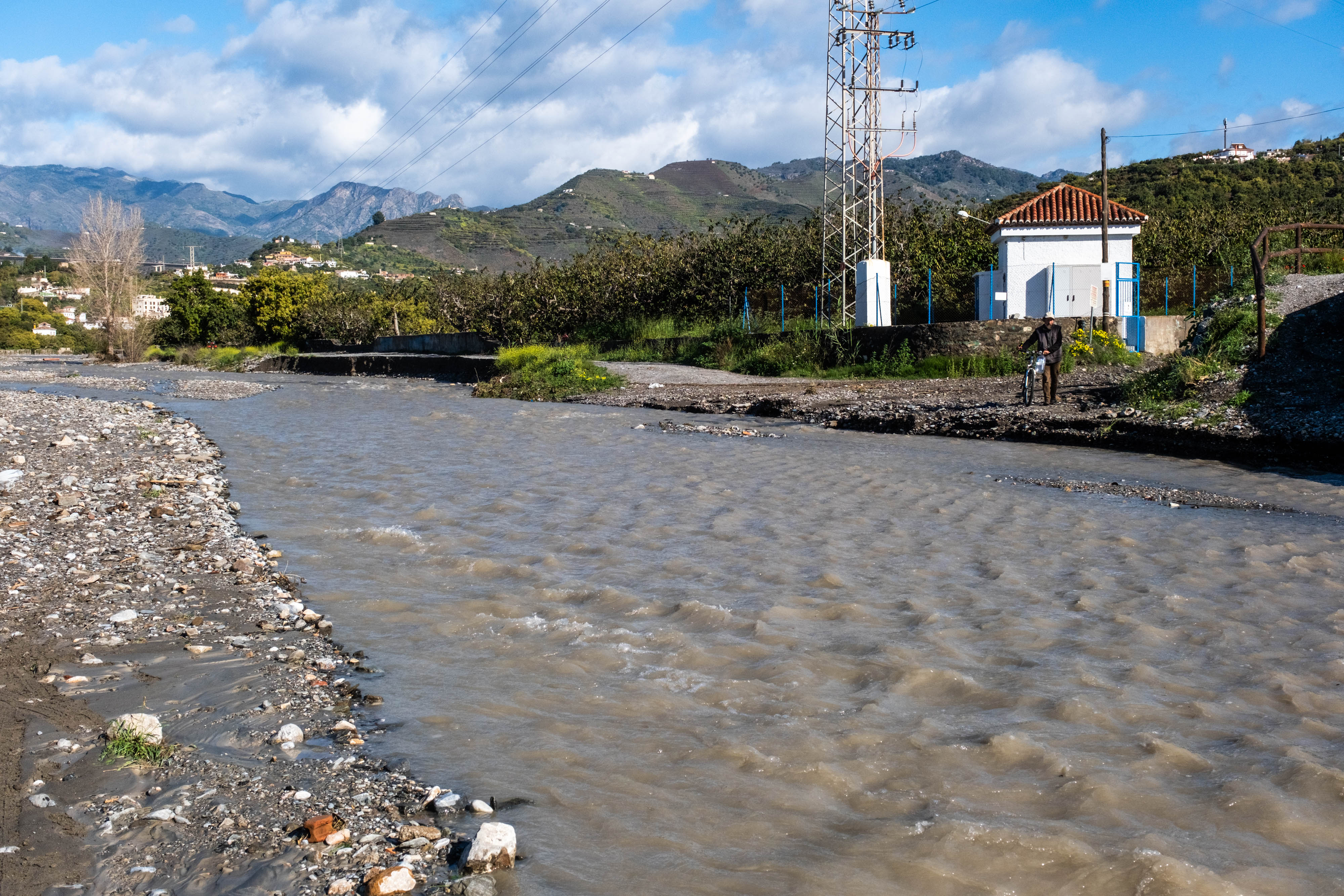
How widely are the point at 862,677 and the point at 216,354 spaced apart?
57356 mm

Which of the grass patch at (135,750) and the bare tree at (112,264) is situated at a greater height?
the bare tree at (112,264)

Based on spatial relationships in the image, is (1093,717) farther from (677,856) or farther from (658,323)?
(658,323)

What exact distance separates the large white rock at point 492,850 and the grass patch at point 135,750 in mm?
1452

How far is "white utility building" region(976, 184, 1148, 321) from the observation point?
25.6 meters

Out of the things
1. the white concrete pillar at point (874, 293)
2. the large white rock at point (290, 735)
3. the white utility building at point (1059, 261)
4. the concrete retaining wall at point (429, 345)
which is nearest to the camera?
the large white rock at point (290, 735)

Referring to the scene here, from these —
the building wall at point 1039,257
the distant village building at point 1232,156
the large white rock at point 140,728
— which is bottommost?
the large white rock at point 140,728

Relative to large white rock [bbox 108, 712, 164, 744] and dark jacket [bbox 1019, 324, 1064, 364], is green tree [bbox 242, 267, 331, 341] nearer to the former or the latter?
dark jacket [bbox 1019, 324, 1064, 364]

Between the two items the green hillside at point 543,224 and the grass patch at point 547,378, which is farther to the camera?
the green hillside at point 543,224

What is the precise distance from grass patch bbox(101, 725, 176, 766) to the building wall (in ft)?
84.7

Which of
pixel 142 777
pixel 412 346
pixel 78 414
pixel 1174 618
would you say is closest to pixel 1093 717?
pixel 1174 618

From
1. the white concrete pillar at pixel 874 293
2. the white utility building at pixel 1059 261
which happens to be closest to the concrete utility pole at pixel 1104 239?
the white utility building at pixel 1059 261

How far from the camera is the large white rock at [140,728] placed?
147 inches

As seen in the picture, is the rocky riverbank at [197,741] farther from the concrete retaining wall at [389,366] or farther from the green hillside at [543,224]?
the green hillside at [543,224]

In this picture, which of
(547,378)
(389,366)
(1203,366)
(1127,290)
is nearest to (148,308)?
(389,366)
